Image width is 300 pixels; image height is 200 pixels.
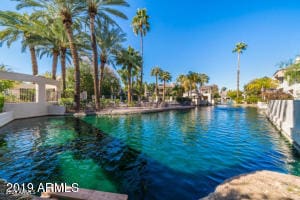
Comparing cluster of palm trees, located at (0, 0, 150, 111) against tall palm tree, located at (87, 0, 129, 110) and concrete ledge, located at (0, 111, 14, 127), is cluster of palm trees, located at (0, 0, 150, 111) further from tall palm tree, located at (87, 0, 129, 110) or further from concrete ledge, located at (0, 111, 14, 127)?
concrete ledge, located at (0, 111, 14, 127)

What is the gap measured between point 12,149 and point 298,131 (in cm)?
1322

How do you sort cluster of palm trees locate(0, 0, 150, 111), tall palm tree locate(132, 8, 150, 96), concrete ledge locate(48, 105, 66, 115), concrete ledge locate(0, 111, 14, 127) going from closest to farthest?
concrete ledge locate(0, 111, 14, 127) → cluster of palm trees locate(0, 0, 150, 111) → concrete ledge locate(48, 105, 66, 115) → tall palm tree locate(132, 8, 150, 96)

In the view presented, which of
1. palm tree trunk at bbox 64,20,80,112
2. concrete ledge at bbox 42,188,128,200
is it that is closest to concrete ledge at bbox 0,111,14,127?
palm tree trunk at bbox 64,20,80,112

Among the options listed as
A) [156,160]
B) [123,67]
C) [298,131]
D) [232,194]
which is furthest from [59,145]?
[123,67]

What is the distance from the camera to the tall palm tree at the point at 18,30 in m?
17.3

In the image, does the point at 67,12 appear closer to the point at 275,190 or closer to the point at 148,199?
the point at 148,199

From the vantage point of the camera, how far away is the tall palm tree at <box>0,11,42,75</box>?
17.3m

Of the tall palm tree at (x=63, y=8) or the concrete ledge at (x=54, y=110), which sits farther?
the concrete ledge at (x=54, y=110)

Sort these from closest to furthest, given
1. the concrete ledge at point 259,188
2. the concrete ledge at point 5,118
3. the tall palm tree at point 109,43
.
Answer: the concrete ledge at point 259,188
the concrete ledge at point 5,118
the tall palm tree at point 109,43

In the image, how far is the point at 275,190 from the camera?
11.3 ft

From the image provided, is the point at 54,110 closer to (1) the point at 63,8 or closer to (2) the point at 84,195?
(1) the point at 63,8

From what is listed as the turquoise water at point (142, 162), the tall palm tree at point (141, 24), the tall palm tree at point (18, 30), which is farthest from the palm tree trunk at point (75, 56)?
the tall palm tree at point (141, 24)

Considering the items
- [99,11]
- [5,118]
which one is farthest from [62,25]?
[5,118]

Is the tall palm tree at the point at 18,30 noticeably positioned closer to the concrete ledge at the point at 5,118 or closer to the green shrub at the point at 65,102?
the green shrub at the point at 65,102
